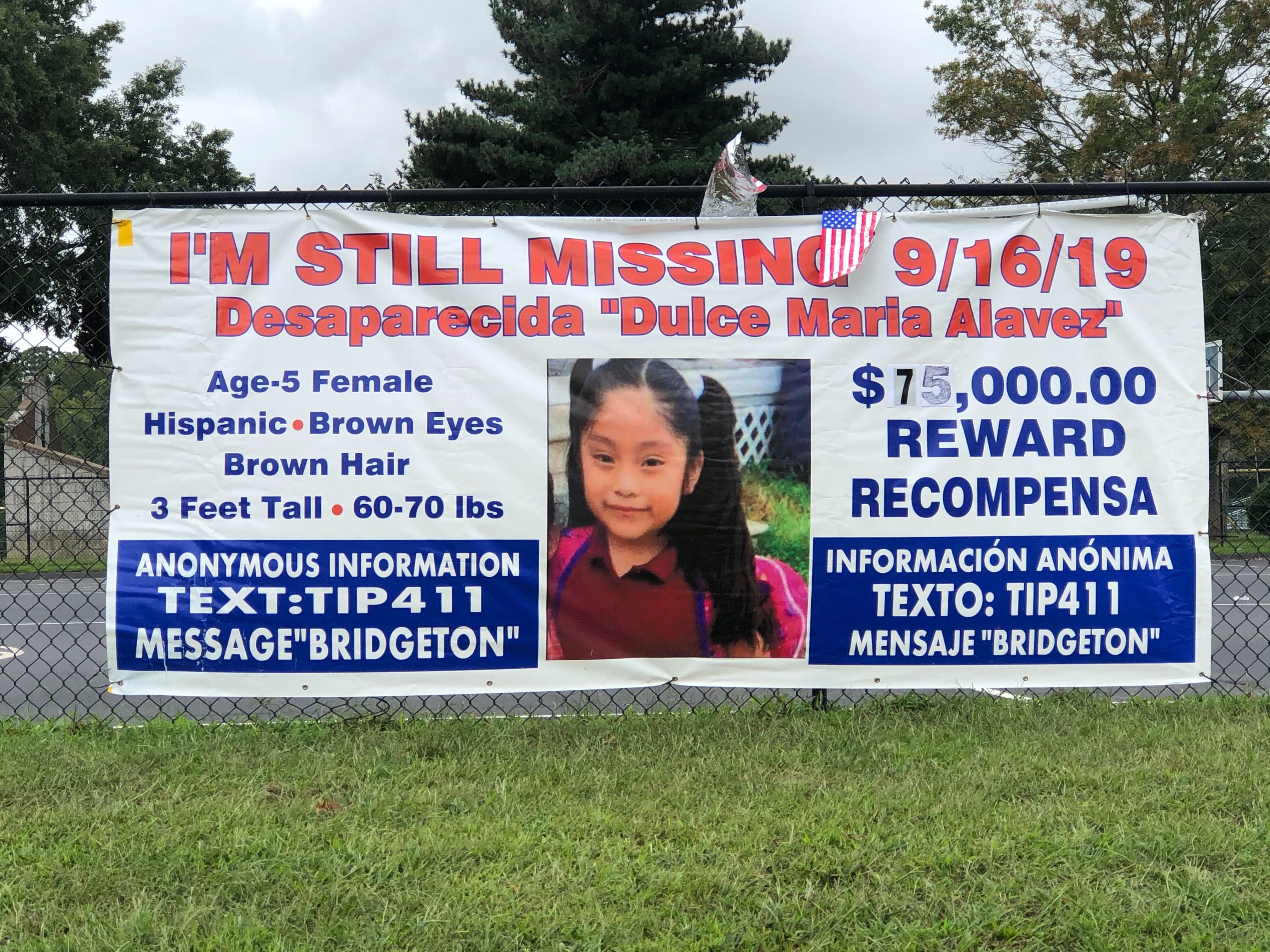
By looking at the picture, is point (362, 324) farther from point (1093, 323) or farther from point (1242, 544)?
point (1242, 544)

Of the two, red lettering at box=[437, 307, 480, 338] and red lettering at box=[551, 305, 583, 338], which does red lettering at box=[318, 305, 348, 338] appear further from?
red lettering at box=[551, 305, 583, 338]

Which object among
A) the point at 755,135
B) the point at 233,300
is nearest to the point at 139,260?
the point at 233,300

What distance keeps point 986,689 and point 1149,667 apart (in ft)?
2.17

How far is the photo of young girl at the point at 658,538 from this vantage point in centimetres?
412

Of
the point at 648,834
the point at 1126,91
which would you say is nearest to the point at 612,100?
the point at 1126,91

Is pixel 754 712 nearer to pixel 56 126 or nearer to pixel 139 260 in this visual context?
pixel 139 260

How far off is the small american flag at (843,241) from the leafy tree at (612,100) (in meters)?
16.6

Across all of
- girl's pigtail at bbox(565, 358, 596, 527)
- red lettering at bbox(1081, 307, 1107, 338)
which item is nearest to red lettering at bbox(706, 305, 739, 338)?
girl's pigtail at bbox(565, 358, 596, 527)

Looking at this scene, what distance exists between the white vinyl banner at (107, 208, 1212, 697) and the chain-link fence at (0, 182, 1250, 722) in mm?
227

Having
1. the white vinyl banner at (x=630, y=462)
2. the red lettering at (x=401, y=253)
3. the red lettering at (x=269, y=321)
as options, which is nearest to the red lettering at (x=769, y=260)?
the white vinyl banner at (x=630, y=462)

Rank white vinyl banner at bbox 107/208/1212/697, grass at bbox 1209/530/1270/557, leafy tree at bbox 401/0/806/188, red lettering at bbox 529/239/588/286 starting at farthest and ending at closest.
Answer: leafy tree at bbox 401/0/806/188 < grass at bbox 1209/530/1270/557 < red lettering at bbox 529/239/588/286 < white vinyl banner at bbox 107/208/1212/697

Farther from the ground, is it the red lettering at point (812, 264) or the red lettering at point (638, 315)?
the red lettering at point (812, 264)

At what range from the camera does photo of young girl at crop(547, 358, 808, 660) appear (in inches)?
162

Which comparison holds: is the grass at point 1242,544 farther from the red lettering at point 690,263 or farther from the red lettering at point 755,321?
the red lettering at point 690,263
